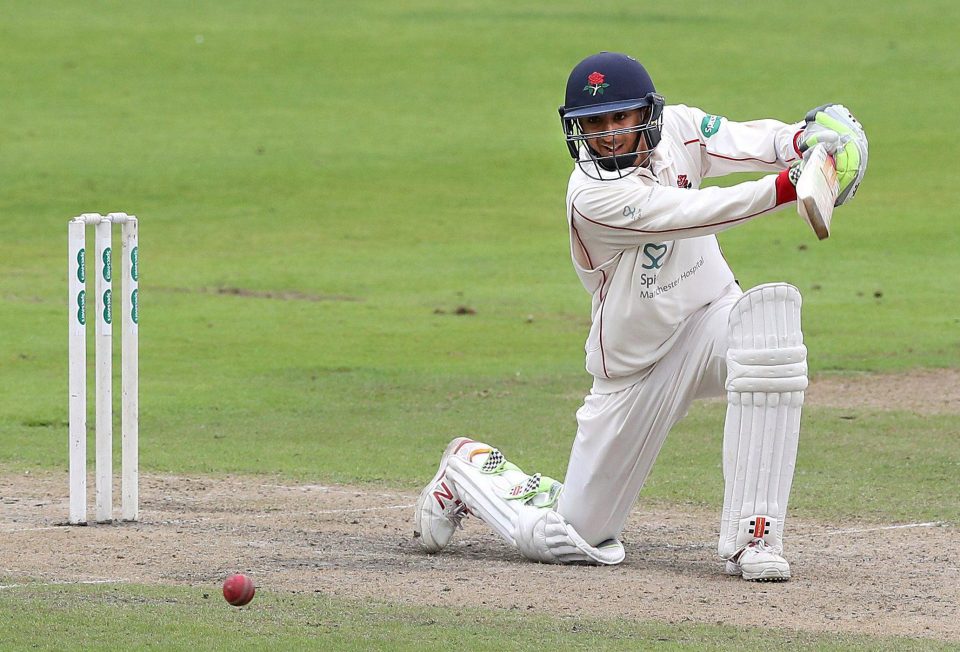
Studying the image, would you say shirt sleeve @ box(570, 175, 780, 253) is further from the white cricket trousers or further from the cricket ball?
the cricket ball

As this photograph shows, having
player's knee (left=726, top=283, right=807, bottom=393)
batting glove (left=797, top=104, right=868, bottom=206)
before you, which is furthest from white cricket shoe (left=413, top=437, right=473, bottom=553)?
batting glove (left=797, top=104, right=868, bottom=206)

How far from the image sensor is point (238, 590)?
4758 millimetres

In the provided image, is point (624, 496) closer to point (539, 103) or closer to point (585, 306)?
point (585, 306)

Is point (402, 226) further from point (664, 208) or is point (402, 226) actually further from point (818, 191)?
point (818, 191)

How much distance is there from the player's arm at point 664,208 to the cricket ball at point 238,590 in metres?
1.71

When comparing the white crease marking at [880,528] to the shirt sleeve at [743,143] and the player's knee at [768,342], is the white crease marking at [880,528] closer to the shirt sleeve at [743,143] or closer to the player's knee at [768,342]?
the player's knee at [768,342]

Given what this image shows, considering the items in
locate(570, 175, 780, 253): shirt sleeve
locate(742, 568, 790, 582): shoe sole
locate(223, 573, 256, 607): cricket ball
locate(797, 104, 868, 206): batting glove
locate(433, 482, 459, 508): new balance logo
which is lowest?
locate(742, 568, 790, 582): shoe sole

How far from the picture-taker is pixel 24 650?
4305 millimetres

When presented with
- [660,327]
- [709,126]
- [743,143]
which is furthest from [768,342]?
[709,126]

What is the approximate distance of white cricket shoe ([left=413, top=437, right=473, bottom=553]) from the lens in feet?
20.1

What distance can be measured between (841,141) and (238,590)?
241 cm

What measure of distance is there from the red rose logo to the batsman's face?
0.28ft

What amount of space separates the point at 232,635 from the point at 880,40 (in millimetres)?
29276

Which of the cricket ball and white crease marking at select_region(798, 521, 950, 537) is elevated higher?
the cricket ball
